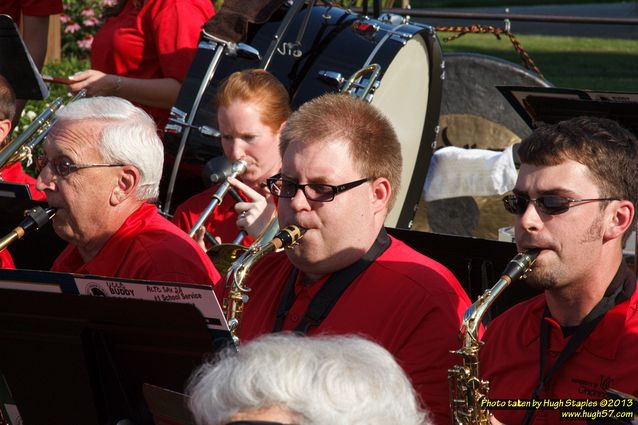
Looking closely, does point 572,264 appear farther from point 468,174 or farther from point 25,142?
point 468,174

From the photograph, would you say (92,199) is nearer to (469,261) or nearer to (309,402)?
(469,261)

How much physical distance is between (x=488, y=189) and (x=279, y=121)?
2.13m

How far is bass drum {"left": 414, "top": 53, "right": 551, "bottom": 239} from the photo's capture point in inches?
294

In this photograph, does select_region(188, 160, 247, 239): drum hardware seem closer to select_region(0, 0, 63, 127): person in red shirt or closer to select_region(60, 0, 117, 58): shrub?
select_region(0, 0, 63, 127): person in red shirt

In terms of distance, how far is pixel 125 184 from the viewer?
4094 mm

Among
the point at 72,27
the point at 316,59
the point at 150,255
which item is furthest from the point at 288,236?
the point at 72,27

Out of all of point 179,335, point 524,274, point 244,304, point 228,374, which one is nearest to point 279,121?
point 244,304

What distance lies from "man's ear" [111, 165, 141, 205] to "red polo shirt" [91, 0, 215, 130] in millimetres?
1951

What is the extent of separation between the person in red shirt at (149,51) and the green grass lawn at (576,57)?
8.81 metres

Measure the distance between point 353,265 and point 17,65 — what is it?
259cm

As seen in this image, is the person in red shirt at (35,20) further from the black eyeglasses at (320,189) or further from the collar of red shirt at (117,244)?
the black eyeglasses at (320,189)

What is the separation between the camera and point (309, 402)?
6.10ft

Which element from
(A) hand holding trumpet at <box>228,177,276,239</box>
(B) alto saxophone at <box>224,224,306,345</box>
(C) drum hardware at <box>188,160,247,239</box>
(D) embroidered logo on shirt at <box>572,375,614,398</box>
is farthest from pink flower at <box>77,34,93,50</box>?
(D) embroidered logo on shirt at <box>572,375,614,398</box>

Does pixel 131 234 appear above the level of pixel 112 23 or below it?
below
